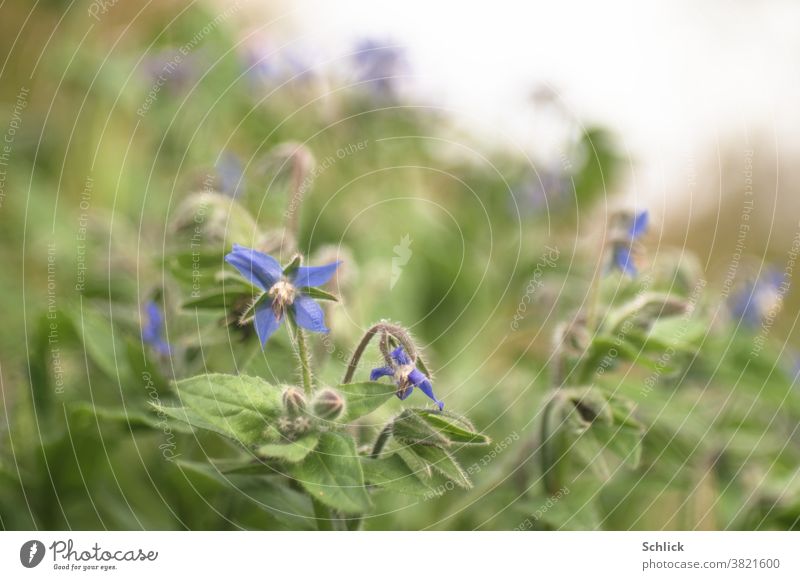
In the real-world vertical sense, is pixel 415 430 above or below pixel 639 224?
below

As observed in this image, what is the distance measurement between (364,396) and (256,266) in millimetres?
178

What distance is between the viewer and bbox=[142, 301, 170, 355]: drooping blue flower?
3.61 feet

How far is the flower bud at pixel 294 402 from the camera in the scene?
832 mm

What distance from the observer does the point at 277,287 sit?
33.2 inches

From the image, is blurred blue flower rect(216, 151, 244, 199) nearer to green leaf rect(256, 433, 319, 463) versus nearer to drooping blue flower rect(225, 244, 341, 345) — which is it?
drooping blue flower rect(225, 244, 341, 345)

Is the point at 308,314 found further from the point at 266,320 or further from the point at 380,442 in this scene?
the point at 380,442

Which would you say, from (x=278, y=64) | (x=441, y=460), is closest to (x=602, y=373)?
(x=441, y=460)

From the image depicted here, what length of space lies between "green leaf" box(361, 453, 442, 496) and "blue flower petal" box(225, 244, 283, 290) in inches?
8.5

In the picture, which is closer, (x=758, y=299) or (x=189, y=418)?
(x=189, y=418)

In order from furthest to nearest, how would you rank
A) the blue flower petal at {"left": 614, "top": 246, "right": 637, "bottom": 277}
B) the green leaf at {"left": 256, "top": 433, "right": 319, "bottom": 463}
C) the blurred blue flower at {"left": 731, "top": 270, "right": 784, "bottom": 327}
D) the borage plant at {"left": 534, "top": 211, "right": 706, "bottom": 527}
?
the blurred blue flower at {"left": 731, "top": 270, "right": 784, "bottom": 327}, the blue flower petal at {"left": 614, "top": 246, "right": 637, "bottom": 277}, the borage plant at {"left": 534, "top": 211, "right": 706, "bottom": 527}, the green leaf at {"left": 256, "top": 433, "right": 319, "bottom": 463}

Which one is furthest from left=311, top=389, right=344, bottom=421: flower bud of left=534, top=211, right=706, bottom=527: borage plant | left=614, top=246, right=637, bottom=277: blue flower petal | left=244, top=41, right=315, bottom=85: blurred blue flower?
left=244, top=41, right=315, bottom=85: blurred blue flower

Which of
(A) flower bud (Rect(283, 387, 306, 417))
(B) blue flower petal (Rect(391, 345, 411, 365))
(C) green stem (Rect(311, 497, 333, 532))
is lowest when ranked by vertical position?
(C) green stem (Rect(311, 497, 333, 532))

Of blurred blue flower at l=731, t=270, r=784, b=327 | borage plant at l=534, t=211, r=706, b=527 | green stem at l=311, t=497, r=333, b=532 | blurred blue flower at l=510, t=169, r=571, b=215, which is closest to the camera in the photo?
green stem at l=311, t=497, r=333, b=532
